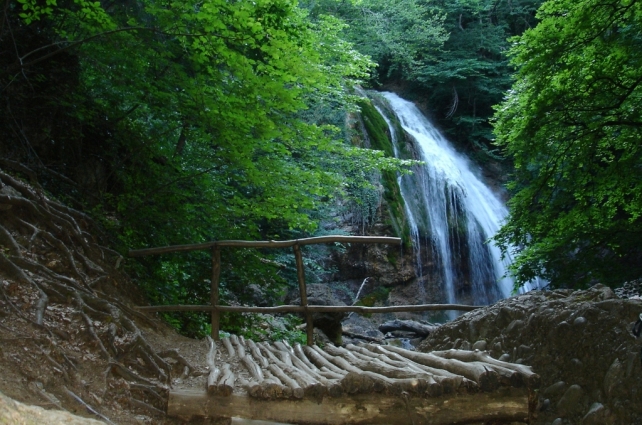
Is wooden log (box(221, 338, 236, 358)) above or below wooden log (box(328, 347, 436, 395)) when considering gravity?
below

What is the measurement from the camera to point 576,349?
4160 mm

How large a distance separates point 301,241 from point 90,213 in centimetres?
241

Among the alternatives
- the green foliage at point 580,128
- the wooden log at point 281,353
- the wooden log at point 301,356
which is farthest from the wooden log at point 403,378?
the green foliage at point 580,128

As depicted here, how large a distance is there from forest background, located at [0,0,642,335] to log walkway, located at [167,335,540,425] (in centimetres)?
287

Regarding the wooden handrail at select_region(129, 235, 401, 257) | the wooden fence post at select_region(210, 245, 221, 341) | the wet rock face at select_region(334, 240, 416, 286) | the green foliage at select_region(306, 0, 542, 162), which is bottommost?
the wet rock face at select_region(334, 240, 416, 286)

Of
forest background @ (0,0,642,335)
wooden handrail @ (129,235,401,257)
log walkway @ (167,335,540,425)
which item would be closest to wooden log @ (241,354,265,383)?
log walkway @ (167,335,540,425)

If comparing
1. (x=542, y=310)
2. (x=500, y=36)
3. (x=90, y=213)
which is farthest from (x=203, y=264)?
(x=500, y=36)

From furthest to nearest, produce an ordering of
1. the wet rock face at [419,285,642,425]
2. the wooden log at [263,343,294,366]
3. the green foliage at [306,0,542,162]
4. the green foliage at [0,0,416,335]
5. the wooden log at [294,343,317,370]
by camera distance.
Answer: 1. the green foliage at [306,0,542,162]
2. the green foliage at [0,0,416,335]
3. the wooden log at [263,343,294,366]
4. the wooden log at [294,343,317,370]
5. the wet rock face at [419,285,642,425]

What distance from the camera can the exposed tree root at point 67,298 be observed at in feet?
11.9

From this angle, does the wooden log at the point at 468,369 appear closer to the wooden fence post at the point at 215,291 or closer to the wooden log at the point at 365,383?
the wooden log at the point at 365,383

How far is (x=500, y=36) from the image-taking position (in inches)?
851

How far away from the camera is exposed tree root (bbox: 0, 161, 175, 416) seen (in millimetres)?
3637

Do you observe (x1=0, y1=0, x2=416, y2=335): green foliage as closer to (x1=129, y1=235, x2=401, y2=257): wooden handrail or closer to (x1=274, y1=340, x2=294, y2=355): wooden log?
(x1=129, y1=235, x2=401, y2=257): wooden handrail

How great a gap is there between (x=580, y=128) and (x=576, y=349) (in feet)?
12.6
